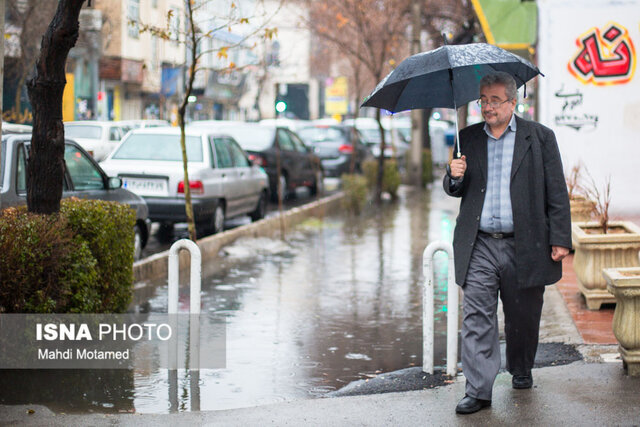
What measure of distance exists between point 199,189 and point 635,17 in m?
6.30

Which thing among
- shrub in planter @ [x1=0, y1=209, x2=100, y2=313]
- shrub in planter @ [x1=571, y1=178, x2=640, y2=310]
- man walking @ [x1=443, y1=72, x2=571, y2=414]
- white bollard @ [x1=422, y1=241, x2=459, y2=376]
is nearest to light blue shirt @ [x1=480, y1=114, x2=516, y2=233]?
man walking @ [x1=443, y1=72, x2=571, y2=414]

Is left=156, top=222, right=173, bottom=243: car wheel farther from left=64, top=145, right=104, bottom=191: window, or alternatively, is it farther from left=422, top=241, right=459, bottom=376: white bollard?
left=422, top=241, right=459, bottom=376: white bollard

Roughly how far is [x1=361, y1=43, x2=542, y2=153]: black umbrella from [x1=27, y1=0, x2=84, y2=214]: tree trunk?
89.0 inches

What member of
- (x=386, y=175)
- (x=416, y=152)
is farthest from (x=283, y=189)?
(x=416, y=152)

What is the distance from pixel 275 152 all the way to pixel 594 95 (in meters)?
→ 8.69

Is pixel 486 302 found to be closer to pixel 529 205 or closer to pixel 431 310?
pixel 529 205

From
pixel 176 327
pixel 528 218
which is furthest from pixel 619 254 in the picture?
pixel 176 327

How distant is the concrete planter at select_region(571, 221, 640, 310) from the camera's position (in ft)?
28.7

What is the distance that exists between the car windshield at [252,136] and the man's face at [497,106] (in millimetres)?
15649

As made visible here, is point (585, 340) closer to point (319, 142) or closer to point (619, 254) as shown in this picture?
point (619, 254)

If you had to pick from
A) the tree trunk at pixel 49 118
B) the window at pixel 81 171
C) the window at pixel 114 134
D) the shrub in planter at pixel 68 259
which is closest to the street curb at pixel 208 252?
the window at pixel 81 171

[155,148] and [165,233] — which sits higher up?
Answer: [155,148]

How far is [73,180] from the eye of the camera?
10.7 metres

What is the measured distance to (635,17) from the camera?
1411 centimetres
